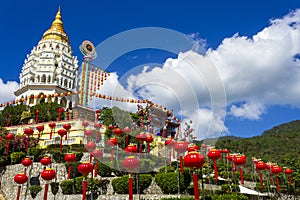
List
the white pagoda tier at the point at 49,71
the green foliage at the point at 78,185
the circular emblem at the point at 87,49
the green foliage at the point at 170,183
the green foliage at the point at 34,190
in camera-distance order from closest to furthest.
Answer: the green foliage at the point at 170,183
the green foliage at the point at 78,185
the green foliage at the point at 34,190
the circular emblem at the point at 87,49
the white pagoda tier at the point at 49,71

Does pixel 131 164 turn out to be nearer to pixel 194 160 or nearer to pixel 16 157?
pixel 194 160

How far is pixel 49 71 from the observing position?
43.6 m

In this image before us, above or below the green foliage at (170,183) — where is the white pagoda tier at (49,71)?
above

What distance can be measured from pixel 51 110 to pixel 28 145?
1228 cm

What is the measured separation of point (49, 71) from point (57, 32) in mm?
9158

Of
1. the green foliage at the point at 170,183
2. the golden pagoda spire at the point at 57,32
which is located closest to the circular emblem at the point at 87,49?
the golden pagoda spire at the point at 57,32

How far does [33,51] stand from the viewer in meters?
46.0

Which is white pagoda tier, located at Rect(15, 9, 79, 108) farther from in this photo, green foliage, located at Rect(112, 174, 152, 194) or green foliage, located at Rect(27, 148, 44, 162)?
green foliage, located at Rect(112, 174, 152, 194)

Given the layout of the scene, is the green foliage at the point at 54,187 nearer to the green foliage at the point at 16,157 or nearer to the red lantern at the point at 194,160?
the green foliage at the point at 16,157

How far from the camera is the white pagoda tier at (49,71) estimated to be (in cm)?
4288

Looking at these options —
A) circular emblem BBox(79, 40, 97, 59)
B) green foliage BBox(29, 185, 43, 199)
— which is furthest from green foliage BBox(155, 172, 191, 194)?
circular emblem BBox(79, 40, 97, 59)

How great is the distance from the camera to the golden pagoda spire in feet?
158

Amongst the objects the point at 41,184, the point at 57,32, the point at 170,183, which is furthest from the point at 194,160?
the point at 57,32

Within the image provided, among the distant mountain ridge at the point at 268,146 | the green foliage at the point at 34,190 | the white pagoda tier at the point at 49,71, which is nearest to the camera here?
the green foliage at the point at 34,190
